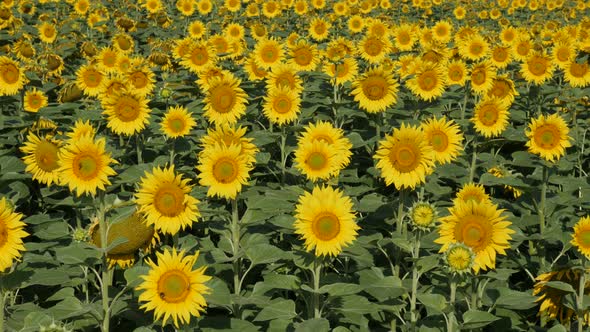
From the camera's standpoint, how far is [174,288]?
138 inches

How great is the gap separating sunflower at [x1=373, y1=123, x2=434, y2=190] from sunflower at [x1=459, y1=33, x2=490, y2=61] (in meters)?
5.77

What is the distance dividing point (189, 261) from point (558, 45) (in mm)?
8601

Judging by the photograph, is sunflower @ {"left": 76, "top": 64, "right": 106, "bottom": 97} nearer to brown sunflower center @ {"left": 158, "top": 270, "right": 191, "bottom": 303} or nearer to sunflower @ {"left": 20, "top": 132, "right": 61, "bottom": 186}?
sunflower @ {"left": 20, "top": 132, "right": 61, "bottom": 186}

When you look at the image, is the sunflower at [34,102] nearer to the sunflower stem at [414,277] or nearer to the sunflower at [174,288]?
the sunflower at [174,288]

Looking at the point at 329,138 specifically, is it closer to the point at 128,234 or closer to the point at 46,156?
the point at 128,234

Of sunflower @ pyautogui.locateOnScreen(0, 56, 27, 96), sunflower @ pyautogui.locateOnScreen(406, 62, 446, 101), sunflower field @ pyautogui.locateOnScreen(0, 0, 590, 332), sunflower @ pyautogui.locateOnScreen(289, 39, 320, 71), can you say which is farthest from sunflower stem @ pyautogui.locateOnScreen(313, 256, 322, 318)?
sunflower @ pyautogui.locateOnScreen(0, 56, 27, 96)

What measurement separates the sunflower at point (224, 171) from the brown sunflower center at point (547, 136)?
3.29 metres

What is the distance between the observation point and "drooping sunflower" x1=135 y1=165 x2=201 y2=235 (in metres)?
4.18

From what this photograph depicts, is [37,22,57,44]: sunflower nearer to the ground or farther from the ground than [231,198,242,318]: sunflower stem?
farther from the ground

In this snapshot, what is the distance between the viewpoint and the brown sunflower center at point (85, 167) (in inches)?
169

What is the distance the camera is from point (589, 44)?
1028cm

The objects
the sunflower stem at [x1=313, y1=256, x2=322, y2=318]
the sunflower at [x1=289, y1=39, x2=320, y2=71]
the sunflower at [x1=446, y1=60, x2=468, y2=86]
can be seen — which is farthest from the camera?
the sunflower at [x1=289, y1=39, x2=320, y2=71]

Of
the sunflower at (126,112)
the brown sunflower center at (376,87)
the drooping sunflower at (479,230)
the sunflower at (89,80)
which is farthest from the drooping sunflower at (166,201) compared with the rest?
the sunflower at (89,80)

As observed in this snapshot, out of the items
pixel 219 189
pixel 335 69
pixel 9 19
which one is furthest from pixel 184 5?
pixel 219 189
